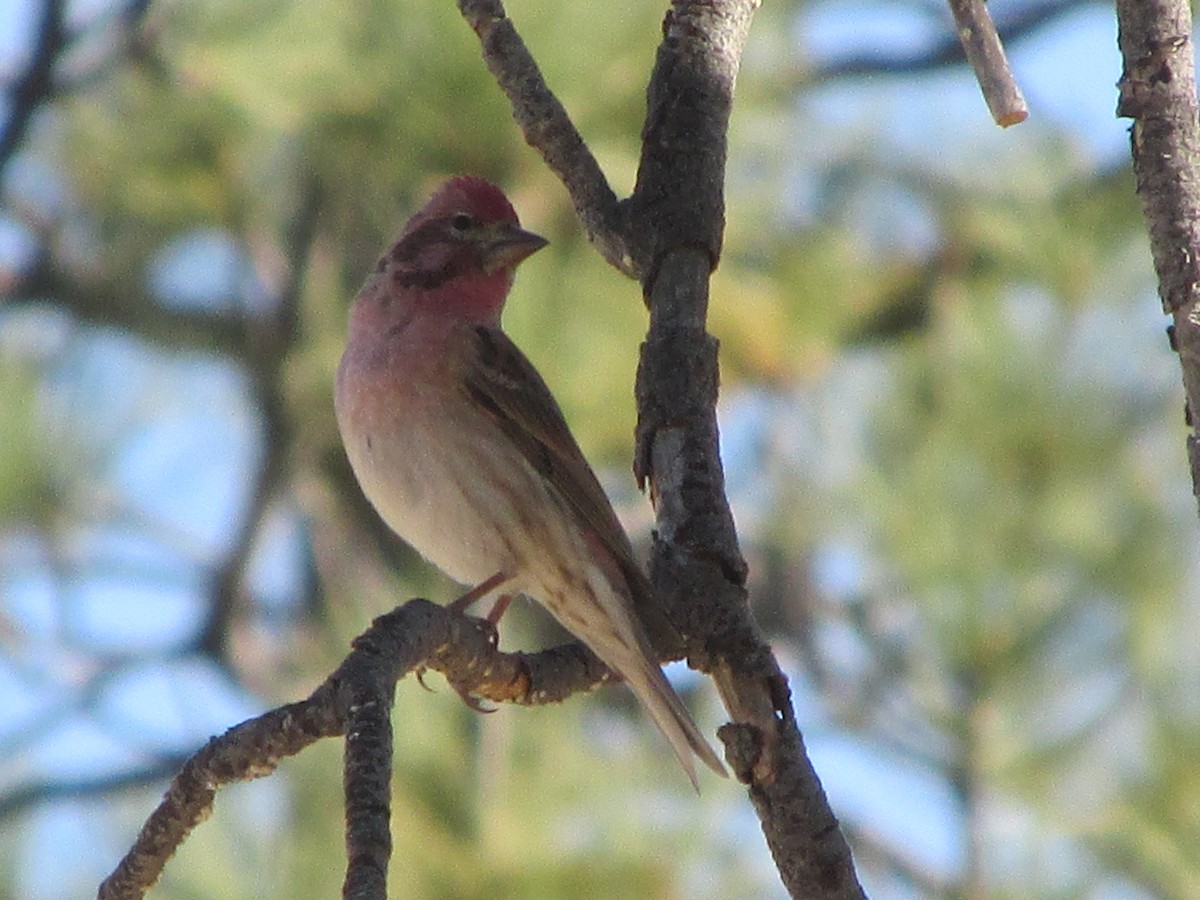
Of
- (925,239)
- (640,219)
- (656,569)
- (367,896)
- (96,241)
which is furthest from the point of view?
(96,241)

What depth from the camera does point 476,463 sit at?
16.0 feet

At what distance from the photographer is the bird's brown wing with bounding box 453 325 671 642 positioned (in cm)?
492

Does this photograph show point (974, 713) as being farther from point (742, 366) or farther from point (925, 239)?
point (925, 239)

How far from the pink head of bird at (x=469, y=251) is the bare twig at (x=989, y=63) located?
2.29m

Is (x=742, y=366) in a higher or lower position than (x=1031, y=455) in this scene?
higher

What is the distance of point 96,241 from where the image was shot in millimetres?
9188

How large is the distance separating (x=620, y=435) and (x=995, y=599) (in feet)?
4.93

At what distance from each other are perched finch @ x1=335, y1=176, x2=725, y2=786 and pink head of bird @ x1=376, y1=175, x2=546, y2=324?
0.12 m

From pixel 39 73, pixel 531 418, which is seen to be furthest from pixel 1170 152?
pixel 39 73

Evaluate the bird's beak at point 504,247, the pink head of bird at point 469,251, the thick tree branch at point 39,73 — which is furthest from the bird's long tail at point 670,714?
the thick tree branch at point 39,73

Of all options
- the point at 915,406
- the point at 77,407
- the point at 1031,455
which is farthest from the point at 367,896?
the point at 77,407

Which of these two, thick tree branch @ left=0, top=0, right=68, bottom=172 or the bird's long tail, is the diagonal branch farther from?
thick tree branch @ left=0, top=0, right=68, bottom=172

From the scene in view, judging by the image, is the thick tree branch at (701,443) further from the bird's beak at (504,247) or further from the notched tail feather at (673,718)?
the bird's beak at (504,247)

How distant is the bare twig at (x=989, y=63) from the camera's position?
10.2 feet
